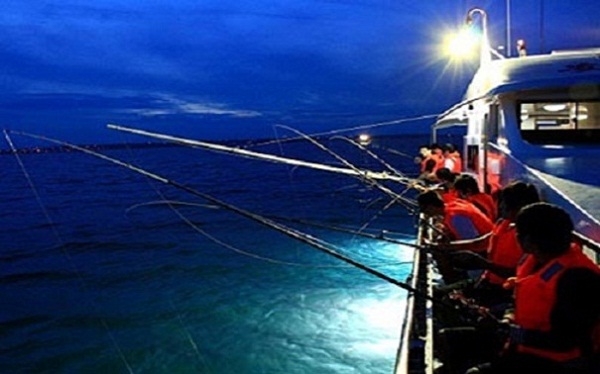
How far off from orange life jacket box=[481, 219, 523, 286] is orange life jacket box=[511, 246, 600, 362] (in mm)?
1953

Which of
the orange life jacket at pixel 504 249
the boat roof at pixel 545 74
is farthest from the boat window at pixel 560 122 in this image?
the orange life jacket at pixel 504 249

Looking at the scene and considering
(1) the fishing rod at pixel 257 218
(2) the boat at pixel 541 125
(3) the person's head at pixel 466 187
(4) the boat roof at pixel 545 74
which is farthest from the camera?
(4) the boat roof at pixel 545 74

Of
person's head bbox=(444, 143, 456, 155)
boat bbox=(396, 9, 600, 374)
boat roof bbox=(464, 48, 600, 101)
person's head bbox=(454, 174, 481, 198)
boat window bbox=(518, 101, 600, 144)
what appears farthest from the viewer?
person's head bbox=(444, 143, 456, 155)

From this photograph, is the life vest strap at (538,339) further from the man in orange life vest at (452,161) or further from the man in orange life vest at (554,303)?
the man in orange life vest at (452,161)

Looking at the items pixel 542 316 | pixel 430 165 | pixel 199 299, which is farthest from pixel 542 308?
pixel 430 165

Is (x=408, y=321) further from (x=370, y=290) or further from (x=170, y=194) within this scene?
(x=170, y=194)

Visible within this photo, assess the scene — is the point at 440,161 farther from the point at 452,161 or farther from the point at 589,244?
the point at 589,244

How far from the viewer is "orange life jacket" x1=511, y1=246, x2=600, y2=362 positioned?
329cm

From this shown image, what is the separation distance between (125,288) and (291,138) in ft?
34.9

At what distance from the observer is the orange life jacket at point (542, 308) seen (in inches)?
130

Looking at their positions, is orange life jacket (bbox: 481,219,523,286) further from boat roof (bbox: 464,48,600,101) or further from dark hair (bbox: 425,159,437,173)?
dark hair (bbox: 425,159,437,173)

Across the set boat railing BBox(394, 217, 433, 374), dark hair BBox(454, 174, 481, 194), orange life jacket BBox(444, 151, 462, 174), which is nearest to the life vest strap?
boat railing BBox(394, 217, 433, 374)

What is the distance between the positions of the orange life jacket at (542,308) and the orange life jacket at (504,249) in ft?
6.41

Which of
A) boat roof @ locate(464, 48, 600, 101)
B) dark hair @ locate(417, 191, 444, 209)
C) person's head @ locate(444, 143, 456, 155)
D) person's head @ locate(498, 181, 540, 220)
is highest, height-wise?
boat roof @ locate(464, 48, 600, 101)
